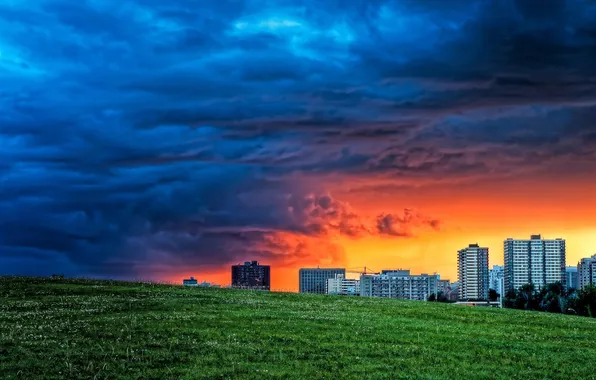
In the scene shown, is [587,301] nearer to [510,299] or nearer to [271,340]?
[510,299]

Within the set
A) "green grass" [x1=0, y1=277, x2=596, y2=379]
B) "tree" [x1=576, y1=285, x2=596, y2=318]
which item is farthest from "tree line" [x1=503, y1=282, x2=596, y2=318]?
"green grass" [x1=0, y1=277, x2=596, y2=379]

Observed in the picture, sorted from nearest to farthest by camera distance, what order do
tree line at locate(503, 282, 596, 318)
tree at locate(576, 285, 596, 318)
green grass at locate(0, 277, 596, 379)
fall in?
green grass at locate(0, 277, 596, 379)
tree at locate(576, 285, 596, 318)
tree line at locate(503, 282, 596, 318)

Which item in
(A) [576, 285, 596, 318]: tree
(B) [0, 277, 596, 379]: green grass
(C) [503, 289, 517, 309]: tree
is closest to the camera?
(B) [0, 277, 596, 379]: green grass

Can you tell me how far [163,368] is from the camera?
2189 centimetres

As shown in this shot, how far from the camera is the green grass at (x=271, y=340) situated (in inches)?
880

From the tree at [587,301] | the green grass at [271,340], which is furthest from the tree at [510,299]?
the green grass at [271,340]

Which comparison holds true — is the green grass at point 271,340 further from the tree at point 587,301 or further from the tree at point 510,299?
the tree at point 510,299

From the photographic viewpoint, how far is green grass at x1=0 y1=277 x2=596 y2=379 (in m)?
22.3

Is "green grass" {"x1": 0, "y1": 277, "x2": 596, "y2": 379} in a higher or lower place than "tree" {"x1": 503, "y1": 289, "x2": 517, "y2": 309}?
higher

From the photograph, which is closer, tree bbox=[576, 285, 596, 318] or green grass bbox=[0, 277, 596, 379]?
green grass bbox=[0, 277, 596, 379]

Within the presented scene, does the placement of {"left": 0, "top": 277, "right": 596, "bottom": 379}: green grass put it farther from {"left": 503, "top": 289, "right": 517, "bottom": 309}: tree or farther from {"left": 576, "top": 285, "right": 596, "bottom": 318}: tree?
{"left": 503, "top": 289, "right": 517, "bottom": 309}: tree

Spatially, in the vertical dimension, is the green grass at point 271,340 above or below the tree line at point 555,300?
above

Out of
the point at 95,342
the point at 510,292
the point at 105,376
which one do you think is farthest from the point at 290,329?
the point at 510,292

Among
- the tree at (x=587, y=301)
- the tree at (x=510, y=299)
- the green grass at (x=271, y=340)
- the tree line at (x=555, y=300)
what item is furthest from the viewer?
the tree at (x=510, y=299)
